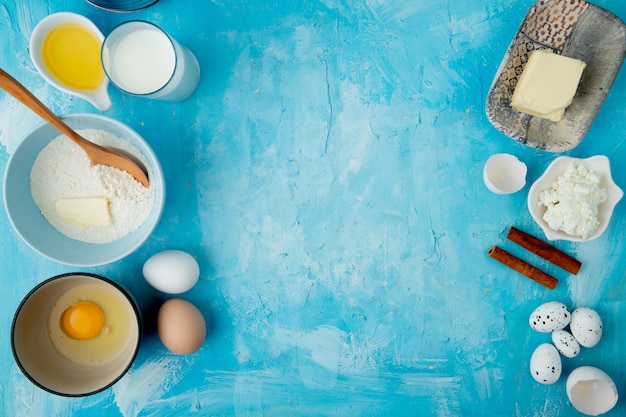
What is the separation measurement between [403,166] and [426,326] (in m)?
0.34

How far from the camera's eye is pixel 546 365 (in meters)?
1.02

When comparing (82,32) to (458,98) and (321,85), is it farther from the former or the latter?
(458,98)

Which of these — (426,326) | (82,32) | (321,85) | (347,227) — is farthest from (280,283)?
(82,32)

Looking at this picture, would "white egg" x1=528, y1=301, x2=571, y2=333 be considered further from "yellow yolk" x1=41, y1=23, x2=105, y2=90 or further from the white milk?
"yellow yolk" x1=41, y1=23, x2=105, y2=90

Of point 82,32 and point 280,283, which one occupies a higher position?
point 82,32

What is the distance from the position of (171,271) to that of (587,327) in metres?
0.82

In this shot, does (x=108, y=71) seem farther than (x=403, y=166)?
No

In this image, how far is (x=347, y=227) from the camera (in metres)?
1.08

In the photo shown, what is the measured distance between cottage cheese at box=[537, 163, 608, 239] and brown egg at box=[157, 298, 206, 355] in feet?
2.35

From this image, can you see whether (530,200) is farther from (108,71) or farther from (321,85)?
(108,71)

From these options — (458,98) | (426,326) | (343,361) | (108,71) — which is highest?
(458,98)

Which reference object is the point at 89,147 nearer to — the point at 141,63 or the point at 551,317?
the point at 141,63

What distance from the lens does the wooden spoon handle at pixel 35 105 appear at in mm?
806

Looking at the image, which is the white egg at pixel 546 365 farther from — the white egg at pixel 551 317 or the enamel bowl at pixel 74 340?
the enamel bowl at pixel 74 340
